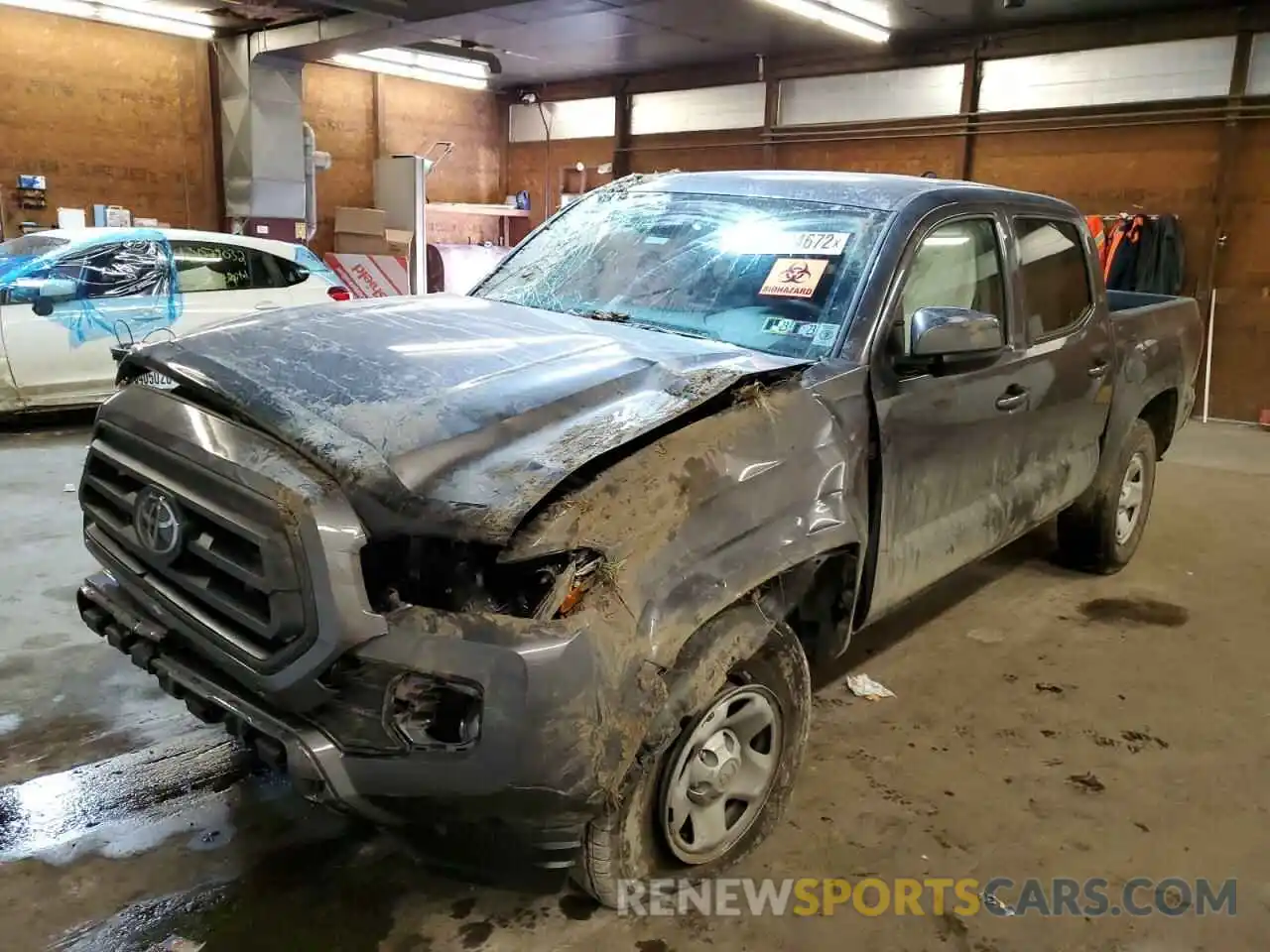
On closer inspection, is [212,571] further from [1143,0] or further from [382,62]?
[382,62]

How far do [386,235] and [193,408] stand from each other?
36.8ft

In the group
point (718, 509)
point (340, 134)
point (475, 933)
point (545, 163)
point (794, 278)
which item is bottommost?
point (475, 933)

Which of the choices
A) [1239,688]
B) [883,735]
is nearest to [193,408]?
[883,735]

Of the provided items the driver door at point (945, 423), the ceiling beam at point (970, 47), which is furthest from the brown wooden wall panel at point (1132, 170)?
the driver door at point (945, 423)

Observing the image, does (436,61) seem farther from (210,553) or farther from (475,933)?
(475,933)

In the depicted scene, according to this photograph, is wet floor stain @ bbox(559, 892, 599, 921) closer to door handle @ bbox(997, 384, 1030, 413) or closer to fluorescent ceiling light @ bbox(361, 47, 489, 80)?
door handle @ bbox(997, 384, 1030, 413)

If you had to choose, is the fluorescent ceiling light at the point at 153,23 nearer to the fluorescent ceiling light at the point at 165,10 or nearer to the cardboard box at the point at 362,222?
the fluorescent ceiling light at the point at 165,10

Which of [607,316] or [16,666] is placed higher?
[607,316]

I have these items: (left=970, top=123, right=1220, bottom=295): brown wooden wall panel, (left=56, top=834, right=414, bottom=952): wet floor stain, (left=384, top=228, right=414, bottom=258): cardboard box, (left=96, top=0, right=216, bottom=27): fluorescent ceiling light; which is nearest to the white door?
(left=96, top=0, right=216, bottom=27): fluorescent ceiling light

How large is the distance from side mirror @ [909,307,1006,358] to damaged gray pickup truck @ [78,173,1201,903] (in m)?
0.01

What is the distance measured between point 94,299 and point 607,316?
19.5 feet

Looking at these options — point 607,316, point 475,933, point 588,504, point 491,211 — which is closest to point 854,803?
point 475,933

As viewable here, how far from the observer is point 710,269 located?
3.24 metres

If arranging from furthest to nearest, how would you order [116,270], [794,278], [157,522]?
[116,270] → [794,278] → [157,522]
